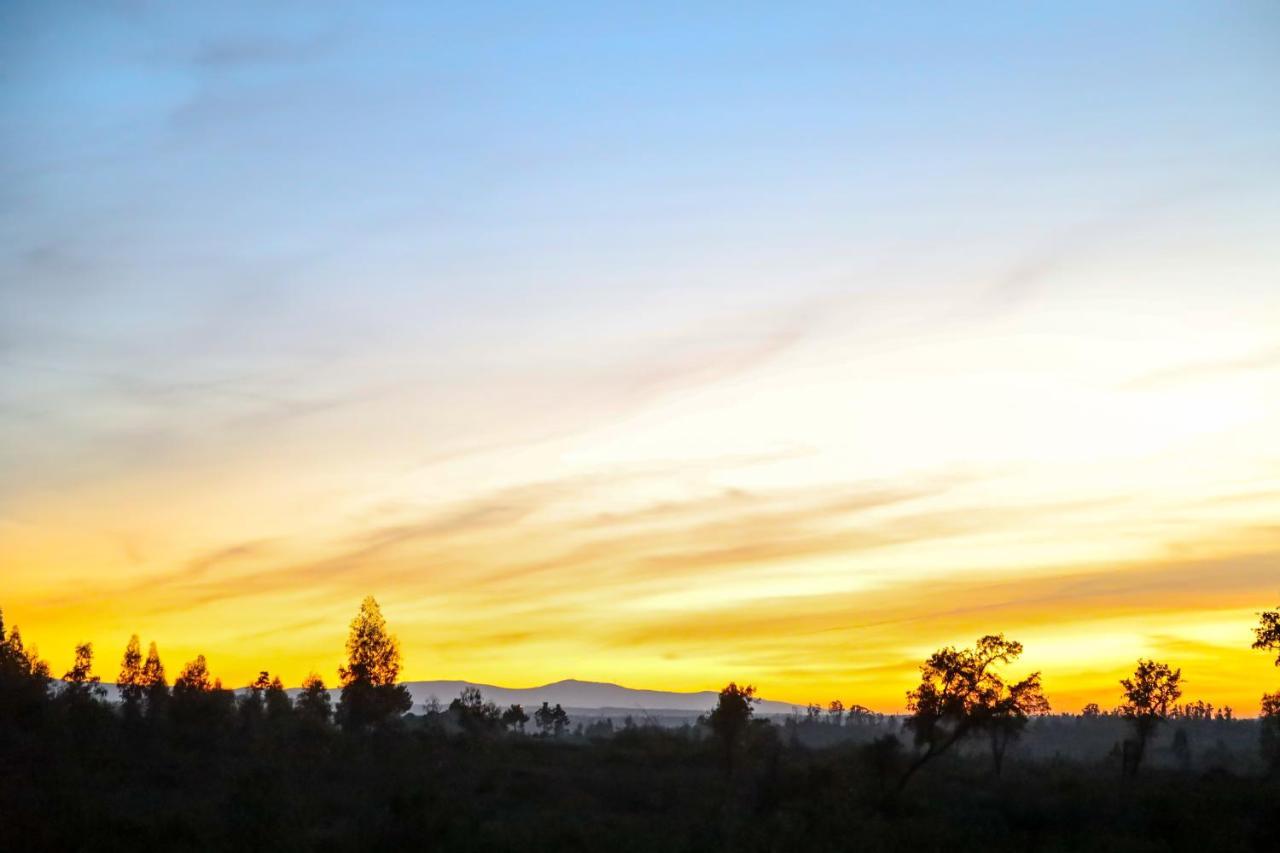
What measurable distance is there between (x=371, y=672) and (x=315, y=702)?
26213 millimetres

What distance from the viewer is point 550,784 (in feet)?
211

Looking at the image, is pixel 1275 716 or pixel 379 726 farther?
pixel 379 726

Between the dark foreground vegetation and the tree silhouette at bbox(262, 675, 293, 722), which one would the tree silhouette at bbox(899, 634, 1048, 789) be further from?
the tree silhouette at bbox(262, 675, 293, 722)

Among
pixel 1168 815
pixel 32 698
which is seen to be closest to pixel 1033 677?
pixel 1168 815

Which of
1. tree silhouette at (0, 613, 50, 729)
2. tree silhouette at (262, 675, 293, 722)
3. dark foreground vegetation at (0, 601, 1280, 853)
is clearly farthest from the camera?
tree silhouette at (262, 675, 293, 722)

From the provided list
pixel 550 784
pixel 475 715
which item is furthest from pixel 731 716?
pixel 475 715

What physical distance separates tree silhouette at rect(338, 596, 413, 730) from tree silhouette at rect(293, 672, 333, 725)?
42.3ft

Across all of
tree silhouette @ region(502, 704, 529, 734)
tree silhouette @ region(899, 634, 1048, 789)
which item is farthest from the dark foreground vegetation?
tree silhouette @ region(502, 704, 529, 734)

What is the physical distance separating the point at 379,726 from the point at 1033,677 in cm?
5565

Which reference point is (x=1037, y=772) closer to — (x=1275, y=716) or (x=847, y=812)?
(x=1275, y=716)

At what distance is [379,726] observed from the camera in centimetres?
9269

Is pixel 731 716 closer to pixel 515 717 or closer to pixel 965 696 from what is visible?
pixel 965 696

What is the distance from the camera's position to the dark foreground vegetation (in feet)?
137

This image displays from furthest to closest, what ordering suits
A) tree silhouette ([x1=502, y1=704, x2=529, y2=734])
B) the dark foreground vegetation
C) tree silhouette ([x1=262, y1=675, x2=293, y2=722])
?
1. tree silhouette ([x1=502, y1=704, x2=529, y2=734])
2. tree silhouette ([x1=262, y1=675, x2=293, y2=722])
3. the dark foreground vegetation
